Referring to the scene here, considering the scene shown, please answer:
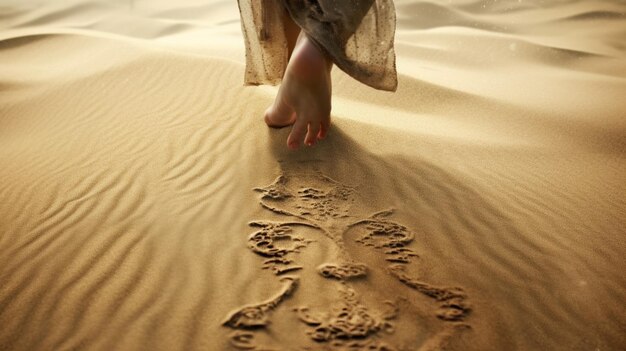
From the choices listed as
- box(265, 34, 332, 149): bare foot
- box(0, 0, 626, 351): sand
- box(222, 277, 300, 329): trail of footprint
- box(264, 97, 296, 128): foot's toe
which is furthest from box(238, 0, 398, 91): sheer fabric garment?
box(222, 277, 300, 329): trail of footprint

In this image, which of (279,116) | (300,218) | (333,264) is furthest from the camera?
(279,116)

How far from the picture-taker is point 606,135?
9.25 feet

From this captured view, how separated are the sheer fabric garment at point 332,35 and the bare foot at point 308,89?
0.21ft

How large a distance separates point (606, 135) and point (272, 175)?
7.33 ft

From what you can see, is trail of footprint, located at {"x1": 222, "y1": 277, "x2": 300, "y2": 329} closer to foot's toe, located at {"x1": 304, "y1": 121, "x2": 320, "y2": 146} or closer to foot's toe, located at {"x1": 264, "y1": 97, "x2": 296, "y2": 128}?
foot's toe, located at {"x1": 304, "y1": 121, "x2": 320, "y2": 146}

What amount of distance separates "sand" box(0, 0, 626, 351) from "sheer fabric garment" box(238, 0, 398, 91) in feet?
1.15

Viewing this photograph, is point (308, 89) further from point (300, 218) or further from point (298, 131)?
point (300, 218)

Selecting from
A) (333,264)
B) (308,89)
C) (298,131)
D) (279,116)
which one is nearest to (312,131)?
(298,131)

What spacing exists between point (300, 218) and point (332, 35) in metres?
0.83

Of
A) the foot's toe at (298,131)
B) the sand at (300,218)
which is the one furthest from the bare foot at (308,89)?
the sand at (300,218)

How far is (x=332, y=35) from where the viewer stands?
1.94 m

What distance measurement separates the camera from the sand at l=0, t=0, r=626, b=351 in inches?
49.4

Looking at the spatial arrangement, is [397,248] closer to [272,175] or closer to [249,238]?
[249,238]

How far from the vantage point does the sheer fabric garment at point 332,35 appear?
193cm
